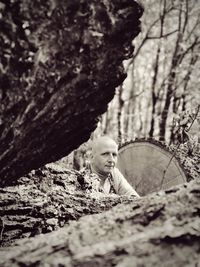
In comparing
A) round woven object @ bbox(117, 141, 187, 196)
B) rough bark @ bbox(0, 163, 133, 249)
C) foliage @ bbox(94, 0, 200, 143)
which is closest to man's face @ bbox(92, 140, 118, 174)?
rough bark @ bbox(0, 163, 133, 249)

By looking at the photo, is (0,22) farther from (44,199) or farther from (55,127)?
(44,199)

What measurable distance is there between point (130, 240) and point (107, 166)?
2541 millimetres

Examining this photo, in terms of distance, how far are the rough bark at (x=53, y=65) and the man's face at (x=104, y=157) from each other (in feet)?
6.09

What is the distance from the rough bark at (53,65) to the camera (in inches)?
50.8

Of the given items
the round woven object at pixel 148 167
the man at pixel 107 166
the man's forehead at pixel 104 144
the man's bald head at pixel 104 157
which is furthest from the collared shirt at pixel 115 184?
the round woven object at pixel 148 167

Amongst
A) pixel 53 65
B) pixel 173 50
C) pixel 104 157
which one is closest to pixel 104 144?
Result: pixel 104 157

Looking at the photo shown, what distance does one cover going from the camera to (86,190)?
8.83ft

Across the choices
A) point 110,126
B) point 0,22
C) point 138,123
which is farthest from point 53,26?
point 138,123

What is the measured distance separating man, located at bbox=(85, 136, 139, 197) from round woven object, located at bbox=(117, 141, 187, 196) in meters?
0.75

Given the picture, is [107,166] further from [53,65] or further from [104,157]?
[53,65]

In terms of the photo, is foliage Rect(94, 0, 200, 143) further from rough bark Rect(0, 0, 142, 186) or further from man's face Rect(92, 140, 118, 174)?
rough bark Rect(0, 0, 142, 186)

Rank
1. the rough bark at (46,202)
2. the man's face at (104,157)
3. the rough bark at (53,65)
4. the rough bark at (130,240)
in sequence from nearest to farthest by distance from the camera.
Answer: the rough bark at (130,240) < the rough bark at (53,65) < the rough bark at (46,202) < the man's face at (104,157)

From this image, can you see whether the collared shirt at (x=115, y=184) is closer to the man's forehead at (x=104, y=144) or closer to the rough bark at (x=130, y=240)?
the man's forehead at (x=104, y=144)

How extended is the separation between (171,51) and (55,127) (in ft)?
37.8
